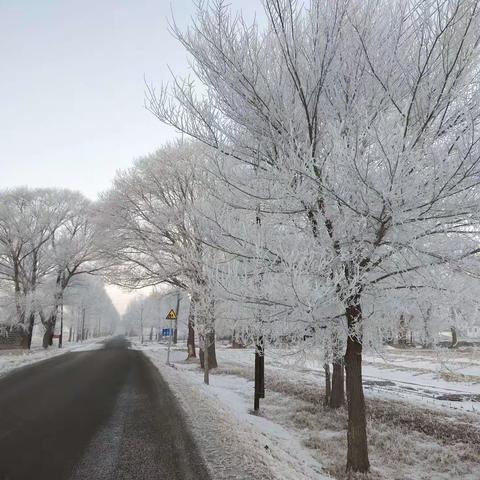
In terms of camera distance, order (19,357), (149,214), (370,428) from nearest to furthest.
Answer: (370,428) < (149,214) < (19,357)

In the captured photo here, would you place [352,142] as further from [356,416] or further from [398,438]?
[398,438]

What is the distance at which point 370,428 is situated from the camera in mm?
7934

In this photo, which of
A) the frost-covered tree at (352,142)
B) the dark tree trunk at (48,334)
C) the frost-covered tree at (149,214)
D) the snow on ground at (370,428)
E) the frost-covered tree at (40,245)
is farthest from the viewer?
the dark tree trunk at (48,334)

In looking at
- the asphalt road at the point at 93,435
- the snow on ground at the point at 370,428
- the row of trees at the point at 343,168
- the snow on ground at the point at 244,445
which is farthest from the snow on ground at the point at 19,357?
the row of trees at the point at 343,168

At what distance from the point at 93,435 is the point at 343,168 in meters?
5.28

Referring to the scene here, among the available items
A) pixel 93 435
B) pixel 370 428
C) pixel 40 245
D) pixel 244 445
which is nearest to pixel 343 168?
pixel 244 445

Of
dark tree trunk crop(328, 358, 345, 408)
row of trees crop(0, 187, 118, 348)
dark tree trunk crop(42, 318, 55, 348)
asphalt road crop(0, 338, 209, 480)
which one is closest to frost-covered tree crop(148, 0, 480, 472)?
asphalt road crop(0, 338, 209, 480)

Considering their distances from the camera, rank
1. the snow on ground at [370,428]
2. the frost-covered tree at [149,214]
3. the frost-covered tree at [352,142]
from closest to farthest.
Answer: the frost-covered tree at [352,142] → the snow on ground at [370,428] → the frost-covered tree at [149,214]

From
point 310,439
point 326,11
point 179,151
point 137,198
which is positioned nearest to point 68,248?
point 137,198

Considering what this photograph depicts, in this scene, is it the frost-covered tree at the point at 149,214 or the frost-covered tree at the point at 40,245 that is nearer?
the frost-covered tree at the point at 149,214

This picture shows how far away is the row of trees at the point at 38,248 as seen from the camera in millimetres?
30172

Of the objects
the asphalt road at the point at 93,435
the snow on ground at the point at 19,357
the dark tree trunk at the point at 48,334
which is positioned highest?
the dark tree trunk at the point at 48,334

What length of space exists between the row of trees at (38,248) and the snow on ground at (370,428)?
2130 cm

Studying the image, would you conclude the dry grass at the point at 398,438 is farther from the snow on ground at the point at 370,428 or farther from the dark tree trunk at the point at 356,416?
the dark tree trunk at the point at 356,416
